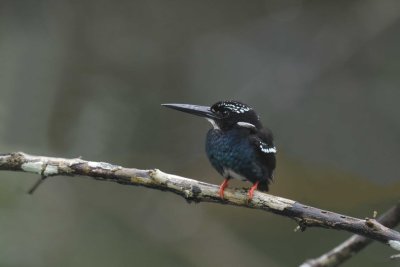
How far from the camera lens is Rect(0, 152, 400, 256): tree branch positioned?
285 centimetres

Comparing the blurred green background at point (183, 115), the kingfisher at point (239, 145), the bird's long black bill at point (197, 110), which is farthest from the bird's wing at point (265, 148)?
the blurred green background at point (183, 115)

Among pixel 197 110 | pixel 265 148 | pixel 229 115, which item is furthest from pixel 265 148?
pixel 197 110

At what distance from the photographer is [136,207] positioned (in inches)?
271

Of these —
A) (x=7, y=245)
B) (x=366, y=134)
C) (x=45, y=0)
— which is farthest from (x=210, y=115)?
(x=45, y=0)

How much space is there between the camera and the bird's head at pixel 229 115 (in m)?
3.80

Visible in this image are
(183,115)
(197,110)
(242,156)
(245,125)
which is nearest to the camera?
(242,156)

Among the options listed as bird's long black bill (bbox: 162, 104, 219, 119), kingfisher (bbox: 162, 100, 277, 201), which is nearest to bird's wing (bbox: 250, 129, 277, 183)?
kingfisher (bbox: 162, 100, 277, 201)

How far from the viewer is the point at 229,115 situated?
383 centimetres

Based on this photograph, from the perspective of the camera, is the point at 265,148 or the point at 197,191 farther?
the point at 265,148

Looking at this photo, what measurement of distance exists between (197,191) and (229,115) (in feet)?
2.74

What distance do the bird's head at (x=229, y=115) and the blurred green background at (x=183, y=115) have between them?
2.58m

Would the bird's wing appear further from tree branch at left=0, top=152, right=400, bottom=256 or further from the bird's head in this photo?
tree branch at left=0, top=152, right=400, bottom=256

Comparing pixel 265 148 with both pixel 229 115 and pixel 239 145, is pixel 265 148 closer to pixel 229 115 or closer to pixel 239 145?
pixel 239 145

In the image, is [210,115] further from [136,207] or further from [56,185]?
[56,185]
